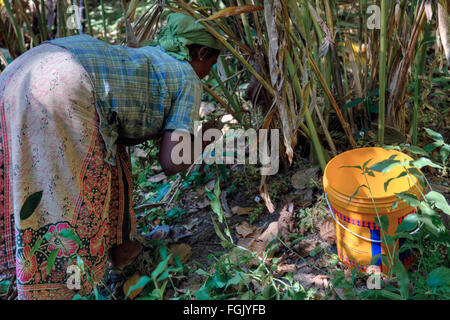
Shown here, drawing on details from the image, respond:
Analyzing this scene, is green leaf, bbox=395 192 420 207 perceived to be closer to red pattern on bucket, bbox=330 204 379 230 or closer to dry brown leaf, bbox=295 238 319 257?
red pattern on bucket, bbox=330 204 379 230

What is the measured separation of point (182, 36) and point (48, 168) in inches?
26.0

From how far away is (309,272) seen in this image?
1699 mm

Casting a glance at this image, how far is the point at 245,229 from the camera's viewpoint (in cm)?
202

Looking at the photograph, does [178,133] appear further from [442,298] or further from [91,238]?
[442,298]

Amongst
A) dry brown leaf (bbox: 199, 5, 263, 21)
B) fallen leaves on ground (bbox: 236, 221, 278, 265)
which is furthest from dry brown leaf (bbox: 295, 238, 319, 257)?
dry brown leaf (bbox: 199, 5, 263, 21)

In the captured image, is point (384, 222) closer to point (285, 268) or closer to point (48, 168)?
point (285, 268)

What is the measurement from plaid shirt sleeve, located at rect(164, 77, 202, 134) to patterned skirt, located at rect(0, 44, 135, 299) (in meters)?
0.27

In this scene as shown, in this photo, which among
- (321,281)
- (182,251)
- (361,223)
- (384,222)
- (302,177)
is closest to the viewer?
(384,222)

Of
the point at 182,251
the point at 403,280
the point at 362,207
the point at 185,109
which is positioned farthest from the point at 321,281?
the point at 185,109

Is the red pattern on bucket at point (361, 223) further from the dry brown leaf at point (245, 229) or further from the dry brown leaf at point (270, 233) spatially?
the dry brown leaf at point (245, 229)

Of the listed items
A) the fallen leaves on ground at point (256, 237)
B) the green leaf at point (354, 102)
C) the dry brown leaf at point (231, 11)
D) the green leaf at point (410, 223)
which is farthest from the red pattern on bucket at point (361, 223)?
the dry brown leaf at point (231, 11)

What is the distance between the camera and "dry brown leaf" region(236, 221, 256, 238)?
1993 mm
